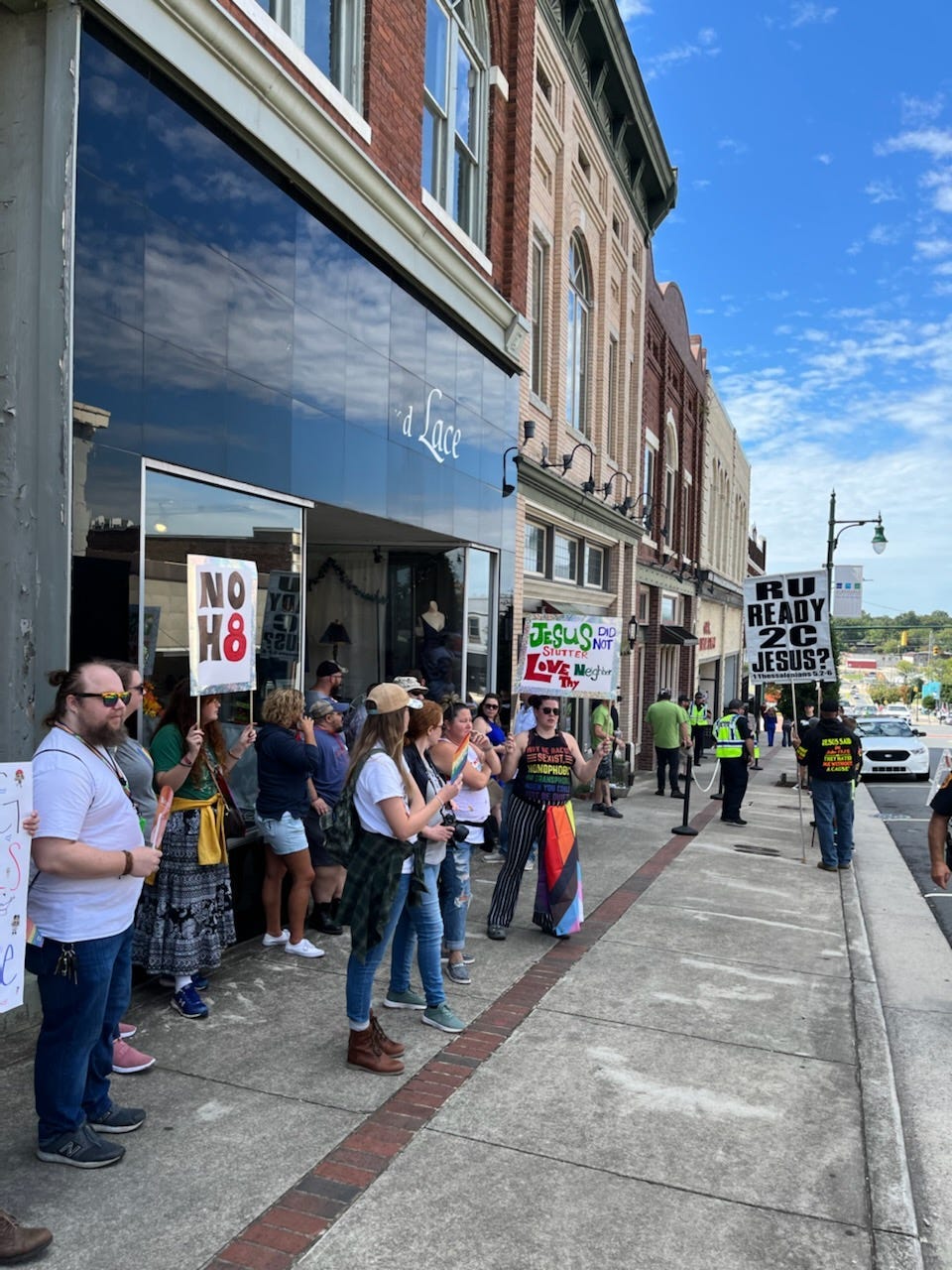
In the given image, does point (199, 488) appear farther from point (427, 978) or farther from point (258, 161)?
point (427, 978)

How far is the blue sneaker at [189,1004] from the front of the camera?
5156 millimetres

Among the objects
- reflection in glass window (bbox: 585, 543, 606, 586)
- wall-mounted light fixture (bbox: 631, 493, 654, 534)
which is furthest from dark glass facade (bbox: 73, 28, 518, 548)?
wall-mounted light fixture (bbox: 631, 493, 654, 534)

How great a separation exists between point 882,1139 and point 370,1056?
224 centimetres

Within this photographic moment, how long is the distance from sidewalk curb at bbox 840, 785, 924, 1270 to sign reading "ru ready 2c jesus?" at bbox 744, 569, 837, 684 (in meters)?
6.09

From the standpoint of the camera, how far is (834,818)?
34.6ft

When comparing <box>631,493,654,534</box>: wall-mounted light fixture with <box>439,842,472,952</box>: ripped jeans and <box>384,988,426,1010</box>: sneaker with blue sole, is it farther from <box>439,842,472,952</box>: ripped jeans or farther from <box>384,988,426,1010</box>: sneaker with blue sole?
<box>384,988,426,1010</box>: sneaker with blue sole

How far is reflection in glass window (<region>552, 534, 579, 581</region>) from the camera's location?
16500 millimetres

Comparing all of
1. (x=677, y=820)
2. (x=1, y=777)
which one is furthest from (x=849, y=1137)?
(x=677, y=820)

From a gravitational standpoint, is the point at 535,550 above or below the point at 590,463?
below

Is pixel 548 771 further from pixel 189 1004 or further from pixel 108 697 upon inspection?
pixel 108 697

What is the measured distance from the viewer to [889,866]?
37.8 feet

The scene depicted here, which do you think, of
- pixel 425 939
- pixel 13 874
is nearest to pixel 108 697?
pixel 13 874

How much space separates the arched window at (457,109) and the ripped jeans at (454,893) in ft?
24.8

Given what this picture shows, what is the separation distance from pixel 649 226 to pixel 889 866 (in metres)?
16.7
